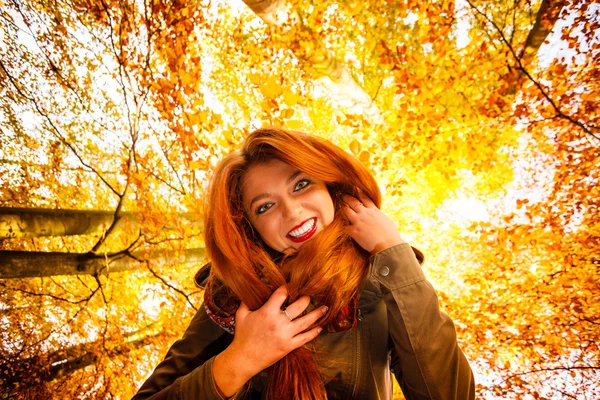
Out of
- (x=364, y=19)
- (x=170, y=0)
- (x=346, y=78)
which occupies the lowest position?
(x=346, y=78)

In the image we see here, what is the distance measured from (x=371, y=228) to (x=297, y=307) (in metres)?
0.60

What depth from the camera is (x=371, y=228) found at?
1.60 metres

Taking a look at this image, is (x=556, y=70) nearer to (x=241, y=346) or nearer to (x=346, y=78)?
(x=346, y=78)

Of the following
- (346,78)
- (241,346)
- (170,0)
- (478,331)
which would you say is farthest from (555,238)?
(170,0)

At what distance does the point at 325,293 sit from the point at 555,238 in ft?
18.6

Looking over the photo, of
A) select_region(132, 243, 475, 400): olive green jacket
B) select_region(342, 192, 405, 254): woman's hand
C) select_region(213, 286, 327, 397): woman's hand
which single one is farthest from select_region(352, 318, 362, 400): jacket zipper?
select_region(342, 192, 405, 254): woman's hand

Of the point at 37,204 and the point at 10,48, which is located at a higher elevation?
the point at 10,48

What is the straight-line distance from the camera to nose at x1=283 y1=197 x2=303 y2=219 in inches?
65.4

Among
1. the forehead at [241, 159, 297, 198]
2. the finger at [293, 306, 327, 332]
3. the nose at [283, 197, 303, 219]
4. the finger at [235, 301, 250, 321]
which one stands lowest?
the finger at [293, 306, 327, 332]

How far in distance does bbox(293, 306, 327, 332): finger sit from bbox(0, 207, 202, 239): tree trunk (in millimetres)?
3990

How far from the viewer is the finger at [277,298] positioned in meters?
1.40

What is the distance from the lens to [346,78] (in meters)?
5.84

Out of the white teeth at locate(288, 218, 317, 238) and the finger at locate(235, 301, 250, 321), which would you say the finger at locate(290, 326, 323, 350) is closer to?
the finger at locate(235, 301, 250, 321)

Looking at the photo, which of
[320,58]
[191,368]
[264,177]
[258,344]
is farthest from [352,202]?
[320,58]
